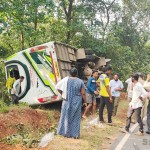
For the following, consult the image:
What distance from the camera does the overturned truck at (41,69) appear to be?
11.9 m

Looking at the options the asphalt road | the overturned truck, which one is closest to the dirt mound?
the overturned truck

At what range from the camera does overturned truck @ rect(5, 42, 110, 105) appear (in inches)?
470

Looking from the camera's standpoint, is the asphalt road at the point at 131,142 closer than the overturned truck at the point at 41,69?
Yes

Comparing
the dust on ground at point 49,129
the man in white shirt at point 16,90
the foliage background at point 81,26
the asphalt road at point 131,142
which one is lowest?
the asphalt road at point 131,142

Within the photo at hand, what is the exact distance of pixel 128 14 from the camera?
2742cm

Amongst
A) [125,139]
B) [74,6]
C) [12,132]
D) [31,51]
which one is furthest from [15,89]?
[74,6]

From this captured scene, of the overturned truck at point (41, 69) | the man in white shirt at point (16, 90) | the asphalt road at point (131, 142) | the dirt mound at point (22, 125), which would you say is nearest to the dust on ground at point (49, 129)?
the dirt mound at point (22, 125)

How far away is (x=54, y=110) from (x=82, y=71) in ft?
12.9

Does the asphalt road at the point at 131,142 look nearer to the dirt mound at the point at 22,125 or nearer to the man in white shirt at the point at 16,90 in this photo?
the dirt mound at the point at 22,125

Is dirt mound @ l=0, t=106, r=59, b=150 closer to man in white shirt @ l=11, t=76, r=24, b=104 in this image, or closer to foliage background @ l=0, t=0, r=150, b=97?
man in white shirt @ l=11, t=76, r=24, b=104

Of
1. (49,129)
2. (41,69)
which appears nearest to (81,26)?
(41,69)

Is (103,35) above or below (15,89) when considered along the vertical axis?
above

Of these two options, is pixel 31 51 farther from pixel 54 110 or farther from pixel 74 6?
pixel 74 6

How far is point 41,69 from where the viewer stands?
12.2m
